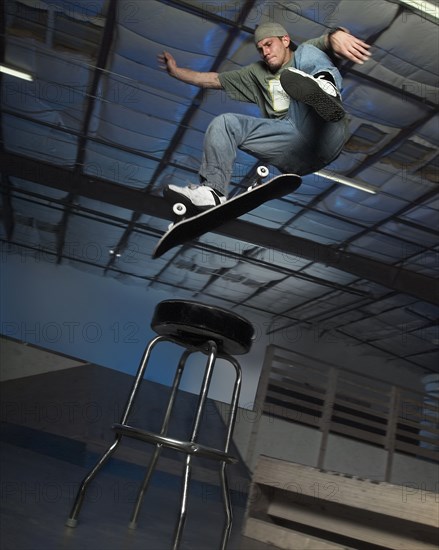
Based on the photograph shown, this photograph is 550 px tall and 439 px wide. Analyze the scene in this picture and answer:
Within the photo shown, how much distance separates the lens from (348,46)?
1.55m

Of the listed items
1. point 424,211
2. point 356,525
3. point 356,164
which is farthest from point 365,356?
point 356,525

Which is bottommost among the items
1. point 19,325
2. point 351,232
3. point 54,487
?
point 54,487

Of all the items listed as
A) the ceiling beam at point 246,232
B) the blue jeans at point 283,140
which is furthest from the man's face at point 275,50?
the ceiling beam at point 246,232

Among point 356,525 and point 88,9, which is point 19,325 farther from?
point 356,525

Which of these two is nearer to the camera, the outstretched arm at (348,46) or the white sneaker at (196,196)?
the outstretched arm at (348,46)

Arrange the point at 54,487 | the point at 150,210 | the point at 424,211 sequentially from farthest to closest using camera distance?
1. the point at 150,210
2. the point at 424,211
3. the point at 54,487

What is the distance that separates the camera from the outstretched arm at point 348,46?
5.04 ft

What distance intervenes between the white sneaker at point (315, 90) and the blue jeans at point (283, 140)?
10 centimetres

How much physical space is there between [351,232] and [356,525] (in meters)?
7.15

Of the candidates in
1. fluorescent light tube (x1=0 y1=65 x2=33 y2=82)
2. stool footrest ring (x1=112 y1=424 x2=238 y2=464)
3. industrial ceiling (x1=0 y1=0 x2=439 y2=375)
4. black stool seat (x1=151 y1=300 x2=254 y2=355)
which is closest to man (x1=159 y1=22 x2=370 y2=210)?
black stool seat (x1=151 y1=300 x2=254 y2=355)

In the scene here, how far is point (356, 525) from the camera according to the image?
2.38 meters

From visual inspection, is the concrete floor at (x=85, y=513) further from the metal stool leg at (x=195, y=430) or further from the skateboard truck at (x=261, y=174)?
the skateboard truck at (x=261, y=174)

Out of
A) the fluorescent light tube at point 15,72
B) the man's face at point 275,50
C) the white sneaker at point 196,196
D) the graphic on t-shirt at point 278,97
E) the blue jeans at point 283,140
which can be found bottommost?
the white sneaker at point 196,196

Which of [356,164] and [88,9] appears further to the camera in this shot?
[356,164]
